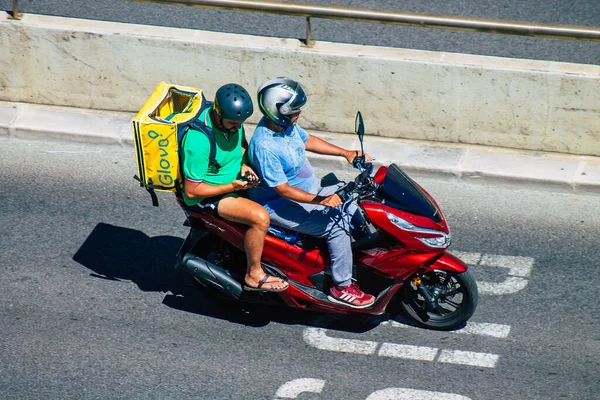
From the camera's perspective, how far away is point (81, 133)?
9.59m

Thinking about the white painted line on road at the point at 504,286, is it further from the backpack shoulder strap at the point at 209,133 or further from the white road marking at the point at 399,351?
the backpack shoulder strap at the point at 209,133

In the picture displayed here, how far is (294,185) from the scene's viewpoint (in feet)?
22.4

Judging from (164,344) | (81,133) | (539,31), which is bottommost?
(164,344)

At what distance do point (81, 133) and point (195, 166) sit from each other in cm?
349

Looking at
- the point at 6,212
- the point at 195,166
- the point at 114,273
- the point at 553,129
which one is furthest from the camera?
the point at 553,129

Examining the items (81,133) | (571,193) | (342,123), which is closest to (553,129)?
(571,193)

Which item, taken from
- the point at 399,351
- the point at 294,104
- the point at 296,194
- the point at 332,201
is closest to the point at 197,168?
the point at 296,194

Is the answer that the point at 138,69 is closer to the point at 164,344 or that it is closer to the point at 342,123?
the point at 342,123

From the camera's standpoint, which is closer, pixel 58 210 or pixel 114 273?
pixel 114 273

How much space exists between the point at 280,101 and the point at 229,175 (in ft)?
2.45

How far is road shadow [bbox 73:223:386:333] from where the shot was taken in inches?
285

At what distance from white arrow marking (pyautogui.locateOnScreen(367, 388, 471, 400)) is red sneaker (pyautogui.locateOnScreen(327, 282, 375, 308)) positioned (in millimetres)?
750

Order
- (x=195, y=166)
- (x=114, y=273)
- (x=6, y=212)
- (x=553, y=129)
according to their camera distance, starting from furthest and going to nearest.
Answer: (x=553, y=129) < (x=6, y=212) < (x=114, y=273) < (x=195, y=166)

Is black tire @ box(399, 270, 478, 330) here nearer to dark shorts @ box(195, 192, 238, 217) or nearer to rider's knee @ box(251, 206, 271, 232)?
rider's knee @ box(251, 206, 271, 232)
